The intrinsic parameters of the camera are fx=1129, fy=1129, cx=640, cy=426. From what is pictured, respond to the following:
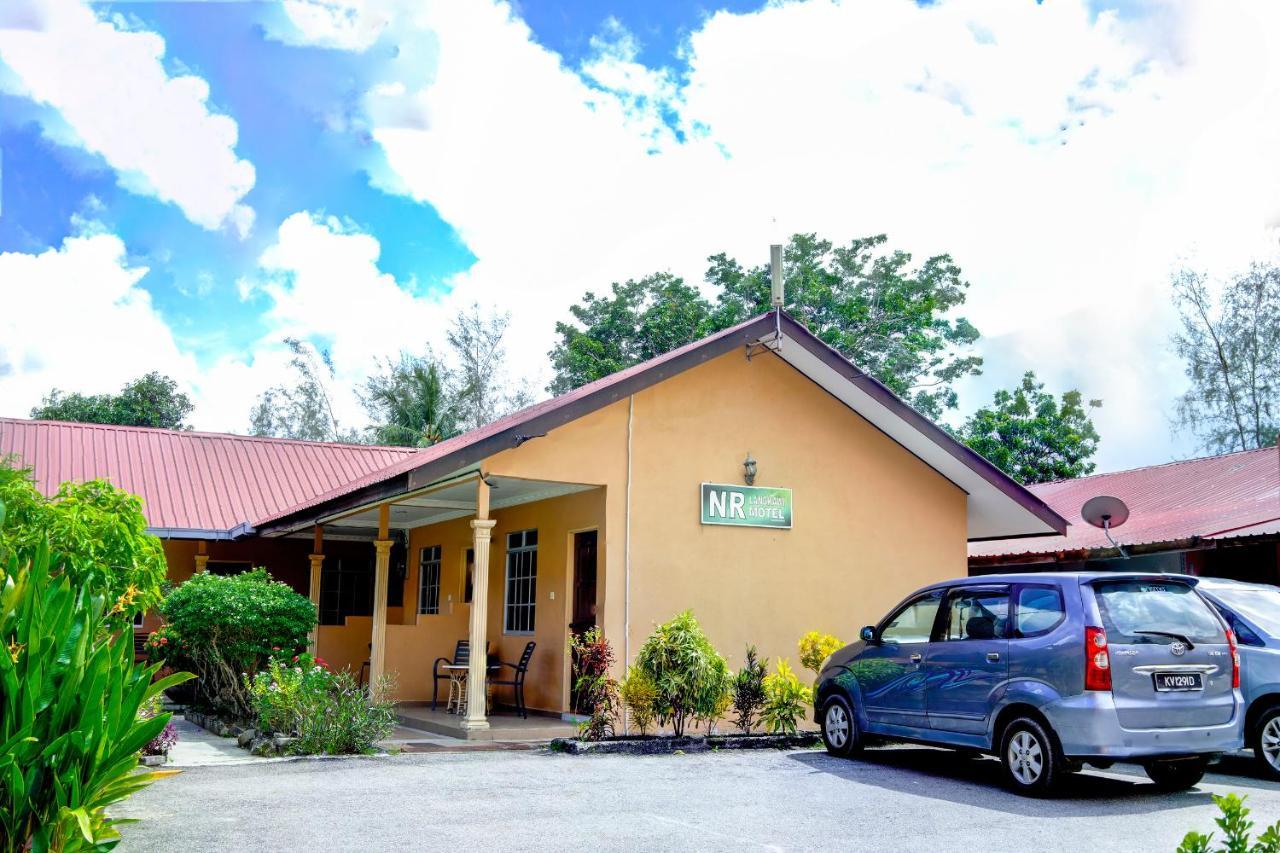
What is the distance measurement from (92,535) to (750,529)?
24.0 ft

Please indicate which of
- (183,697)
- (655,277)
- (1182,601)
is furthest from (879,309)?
(1182,601)

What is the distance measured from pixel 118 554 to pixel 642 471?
18.8 ft

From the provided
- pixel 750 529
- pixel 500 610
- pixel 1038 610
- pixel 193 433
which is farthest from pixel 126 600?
pixel 193 433

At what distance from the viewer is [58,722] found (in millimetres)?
4922

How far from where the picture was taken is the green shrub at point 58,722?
4.77 meters

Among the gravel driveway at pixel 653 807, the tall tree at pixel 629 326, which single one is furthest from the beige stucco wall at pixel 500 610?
the tall tree at pixel 629 326

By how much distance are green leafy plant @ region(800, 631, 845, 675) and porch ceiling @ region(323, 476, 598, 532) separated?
296 cm

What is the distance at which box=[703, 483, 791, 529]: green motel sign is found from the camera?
13.1m

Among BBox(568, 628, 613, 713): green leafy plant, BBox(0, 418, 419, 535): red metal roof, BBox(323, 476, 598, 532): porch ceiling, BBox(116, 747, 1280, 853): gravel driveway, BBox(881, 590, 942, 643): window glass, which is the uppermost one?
BBox(0, 418, 419, 535): red metal roof

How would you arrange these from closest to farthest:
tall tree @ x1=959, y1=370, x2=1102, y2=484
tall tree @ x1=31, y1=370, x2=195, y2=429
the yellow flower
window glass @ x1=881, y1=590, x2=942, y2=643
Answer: the yellow flower
window glass @ x1=881, y1=590, x2=942, y2=643
tall tree @ x1=959, y1=370, x2=1102, y2=484
tall tree @ x1=31, y1=370, x2=195, y2=429

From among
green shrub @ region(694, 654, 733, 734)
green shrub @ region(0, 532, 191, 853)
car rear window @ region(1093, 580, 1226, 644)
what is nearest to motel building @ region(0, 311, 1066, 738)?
green shrub @ region(694, 654, 733, 734)

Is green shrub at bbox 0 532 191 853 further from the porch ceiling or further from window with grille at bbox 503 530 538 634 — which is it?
window with grille at bbox 503 530 538 634

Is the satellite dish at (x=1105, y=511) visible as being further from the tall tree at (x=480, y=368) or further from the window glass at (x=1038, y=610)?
the tall tree at (x=480, y=368)

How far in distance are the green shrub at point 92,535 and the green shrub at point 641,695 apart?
176 inches
